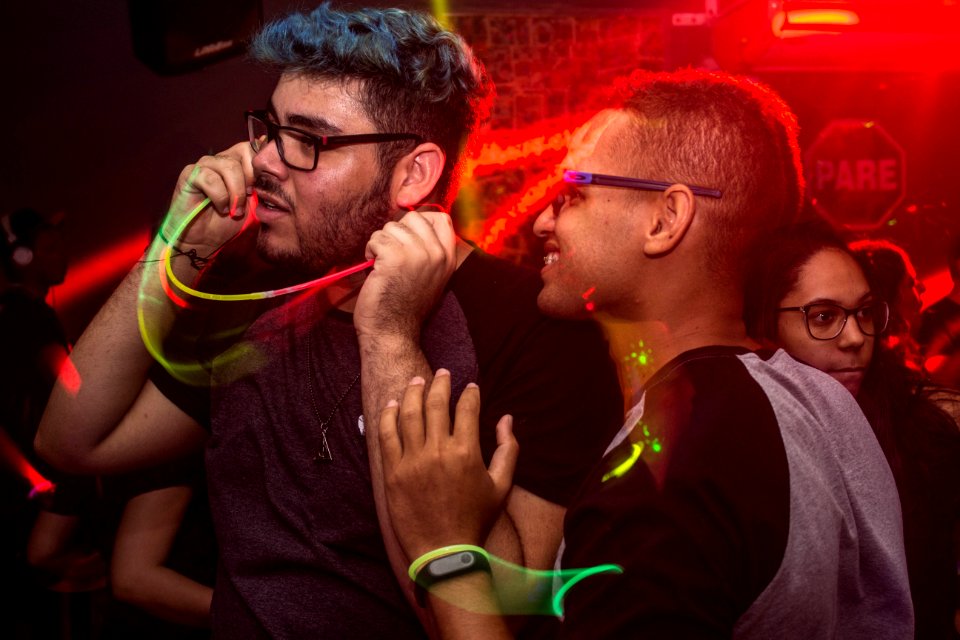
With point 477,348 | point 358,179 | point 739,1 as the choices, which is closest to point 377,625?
point 477,348

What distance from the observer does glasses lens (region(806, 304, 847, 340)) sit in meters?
2.15

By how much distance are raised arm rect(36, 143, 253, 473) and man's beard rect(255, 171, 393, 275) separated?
0.11 m

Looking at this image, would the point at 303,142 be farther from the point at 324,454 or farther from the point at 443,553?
the point at 443,553

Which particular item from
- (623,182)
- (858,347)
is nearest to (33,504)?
(623,182)

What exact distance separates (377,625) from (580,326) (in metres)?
0.77

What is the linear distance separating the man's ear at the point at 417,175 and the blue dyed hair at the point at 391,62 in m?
0.03

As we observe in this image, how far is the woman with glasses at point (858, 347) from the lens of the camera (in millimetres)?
1905

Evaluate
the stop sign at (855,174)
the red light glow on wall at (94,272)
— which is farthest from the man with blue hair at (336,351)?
the stop sign at (855,174)

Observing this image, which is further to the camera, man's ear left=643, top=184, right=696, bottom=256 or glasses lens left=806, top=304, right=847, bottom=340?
glasses lens left=806, top=304, right=847, bottom=340

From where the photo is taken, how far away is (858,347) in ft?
7.07

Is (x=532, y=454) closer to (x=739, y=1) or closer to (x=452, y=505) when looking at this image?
(x=452, y=505)

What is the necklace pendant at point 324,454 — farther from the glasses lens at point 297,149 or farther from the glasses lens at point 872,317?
the glasses lens at point 872,317

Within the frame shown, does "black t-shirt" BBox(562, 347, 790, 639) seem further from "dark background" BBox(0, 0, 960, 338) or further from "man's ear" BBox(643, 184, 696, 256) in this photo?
"dark background" BBox(0, 0, 960, 338)

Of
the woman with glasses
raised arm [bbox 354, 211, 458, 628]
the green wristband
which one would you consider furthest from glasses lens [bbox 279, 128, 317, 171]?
the woman with glasses
